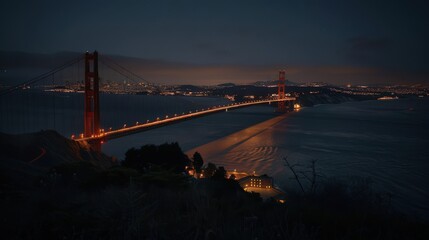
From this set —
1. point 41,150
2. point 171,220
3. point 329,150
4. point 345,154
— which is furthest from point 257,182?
point 329,150

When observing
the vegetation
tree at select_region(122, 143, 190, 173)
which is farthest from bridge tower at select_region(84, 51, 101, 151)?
the vegetation

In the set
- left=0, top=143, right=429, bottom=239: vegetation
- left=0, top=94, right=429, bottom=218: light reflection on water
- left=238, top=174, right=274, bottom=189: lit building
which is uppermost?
left=0, top=143, right=429, bottom=239: vegetation

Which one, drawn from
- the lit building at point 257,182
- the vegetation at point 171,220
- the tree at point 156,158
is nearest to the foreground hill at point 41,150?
the tree at point 156,158

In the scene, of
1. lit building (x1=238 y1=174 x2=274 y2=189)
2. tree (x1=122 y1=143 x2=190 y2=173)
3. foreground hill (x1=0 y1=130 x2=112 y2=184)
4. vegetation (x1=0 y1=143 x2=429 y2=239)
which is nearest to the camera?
vegetation (x1=0 y1=143 x2=429 y2=239)

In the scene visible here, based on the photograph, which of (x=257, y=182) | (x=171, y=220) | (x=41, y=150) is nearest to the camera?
(x=171, y=220)

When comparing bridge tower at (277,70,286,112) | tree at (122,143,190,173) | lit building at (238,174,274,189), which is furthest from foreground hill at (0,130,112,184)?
bridge tower at (277,70,286,112)

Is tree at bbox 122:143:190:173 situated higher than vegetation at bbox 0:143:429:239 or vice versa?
vegetation at bbox 0:143:429:239

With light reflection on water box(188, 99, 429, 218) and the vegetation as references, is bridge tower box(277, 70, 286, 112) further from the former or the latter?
the vegetation

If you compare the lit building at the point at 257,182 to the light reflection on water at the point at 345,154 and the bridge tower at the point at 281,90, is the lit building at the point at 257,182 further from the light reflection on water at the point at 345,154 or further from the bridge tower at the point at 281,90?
the bridge tower at the point at 281,90

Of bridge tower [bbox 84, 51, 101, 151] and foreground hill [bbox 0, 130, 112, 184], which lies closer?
foreground hill [bbox 0, 130, 112, 184]

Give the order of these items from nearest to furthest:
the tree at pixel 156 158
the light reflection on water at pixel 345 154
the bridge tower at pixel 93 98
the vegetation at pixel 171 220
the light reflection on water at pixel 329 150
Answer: the vegetation at pixel 171 220 → the tree at pixel 156 158 → the light reflection on water at pixel 345 154 → the light reflection on water at pixel 329 150 → the bridge tower at pixel 93 98

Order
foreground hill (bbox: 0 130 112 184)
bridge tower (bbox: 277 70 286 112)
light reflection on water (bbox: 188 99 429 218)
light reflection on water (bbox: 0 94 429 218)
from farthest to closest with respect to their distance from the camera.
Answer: bridge tower (bbox: 277 70 286 112) → light reflection on water (bbox: 0 94 429 218) → light reflection on water (bbox: 188 99 429 218) → foreground hill (bbox: 0 130 112 184)

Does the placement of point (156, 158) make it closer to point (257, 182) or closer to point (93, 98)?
→ point (257, 182)
